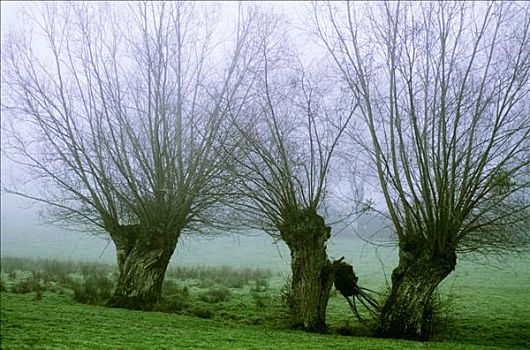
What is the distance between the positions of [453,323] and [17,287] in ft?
27.8

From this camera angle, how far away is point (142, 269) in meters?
10.7

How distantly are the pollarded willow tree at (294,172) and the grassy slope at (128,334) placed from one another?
3.67 ft

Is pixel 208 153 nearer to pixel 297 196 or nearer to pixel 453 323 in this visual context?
pixel 297 196

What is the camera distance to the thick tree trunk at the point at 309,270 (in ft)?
30.8

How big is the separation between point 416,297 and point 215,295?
5.29m

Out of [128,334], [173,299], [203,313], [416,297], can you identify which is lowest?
[128,334]

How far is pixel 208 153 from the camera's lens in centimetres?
1083

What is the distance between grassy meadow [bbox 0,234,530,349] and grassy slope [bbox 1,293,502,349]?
0.01 m

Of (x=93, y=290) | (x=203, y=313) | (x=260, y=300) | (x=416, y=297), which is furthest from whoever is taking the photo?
(x=260, y=300)

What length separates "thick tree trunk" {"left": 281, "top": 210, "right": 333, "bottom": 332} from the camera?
369 inches

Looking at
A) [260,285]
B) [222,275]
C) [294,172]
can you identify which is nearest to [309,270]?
[294,172]

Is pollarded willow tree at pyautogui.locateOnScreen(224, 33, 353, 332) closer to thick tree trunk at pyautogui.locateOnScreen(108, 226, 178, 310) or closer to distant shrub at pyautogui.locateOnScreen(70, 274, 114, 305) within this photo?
thick tree trunk at pyautogui.locateOnScreen(108, 226, 178, 310)

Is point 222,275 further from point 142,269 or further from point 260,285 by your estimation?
point 142,269

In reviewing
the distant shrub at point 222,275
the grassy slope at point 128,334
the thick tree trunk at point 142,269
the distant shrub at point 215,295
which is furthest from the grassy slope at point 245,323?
the thick tree trunk at point 142,269
